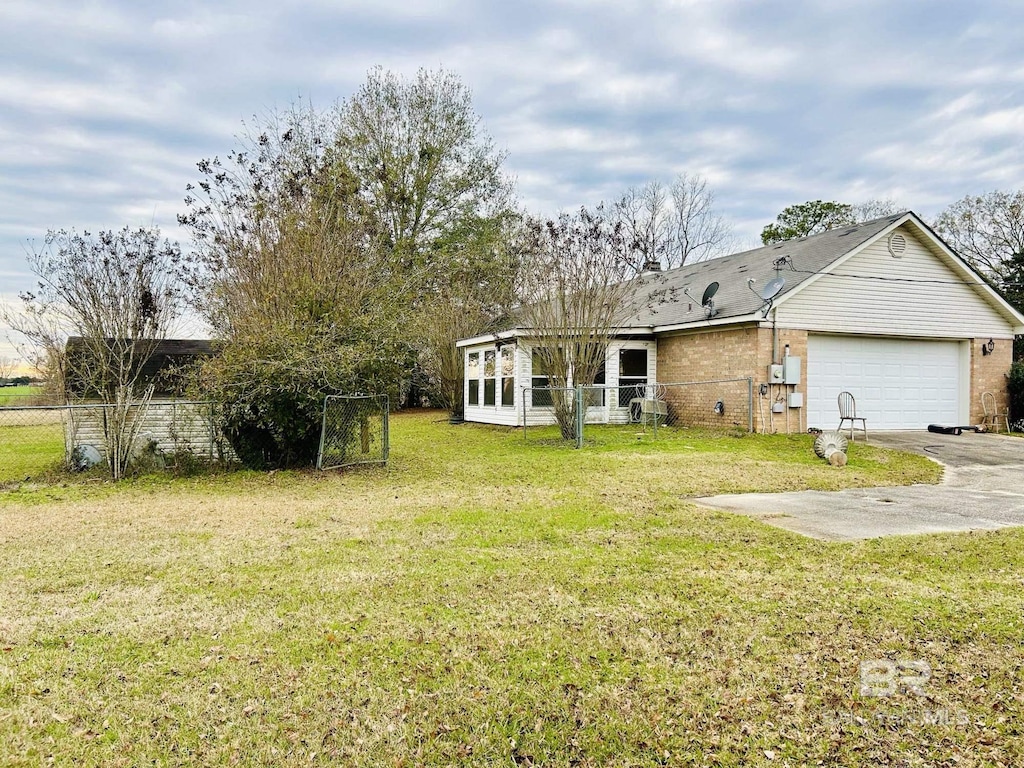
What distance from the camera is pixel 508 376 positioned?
692 inches

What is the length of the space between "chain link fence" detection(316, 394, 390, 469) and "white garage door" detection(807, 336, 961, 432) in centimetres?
932

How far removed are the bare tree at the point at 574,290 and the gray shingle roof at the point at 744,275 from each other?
1.11 m

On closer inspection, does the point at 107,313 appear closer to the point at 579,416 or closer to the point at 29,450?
the point at 29,450

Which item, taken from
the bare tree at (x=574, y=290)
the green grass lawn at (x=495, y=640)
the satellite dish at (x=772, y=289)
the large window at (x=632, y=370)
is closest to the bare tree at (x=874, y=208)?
the large window at (x=632, y=370)

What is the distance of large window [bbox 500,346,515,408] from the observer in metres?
Answer: 17.4

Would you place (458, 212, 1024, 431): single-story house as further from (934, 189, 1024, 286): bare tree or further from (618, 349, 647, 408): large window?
(934, 189, 1024, 286): bare tree

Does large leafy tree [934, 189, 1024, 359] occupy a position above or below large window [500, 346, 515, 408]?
above

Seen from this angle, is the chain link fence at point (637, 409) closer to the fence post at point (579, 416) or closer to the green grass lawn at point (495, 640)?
the fence post at point (579, 416)

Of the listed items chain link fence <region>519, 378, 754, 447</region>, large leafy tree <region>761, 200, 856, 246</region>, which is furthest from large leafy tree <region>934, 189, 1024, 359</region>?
chain link fence <region>519, 378, 754, 447</region>

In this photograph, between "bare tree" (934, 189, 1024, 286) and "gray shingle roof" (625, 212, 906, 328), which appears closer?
"gray shingle roof" (625, 212, 906, 328)

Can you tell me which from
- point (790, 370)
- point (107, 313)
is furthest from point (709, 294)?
point (107, 313)

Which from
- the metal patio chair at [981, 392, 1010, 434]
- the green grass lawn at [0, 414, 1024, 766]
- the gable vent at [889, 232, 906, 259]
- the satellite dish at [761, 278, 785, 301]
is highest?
the gable vent at [889, 232, 906, 259]

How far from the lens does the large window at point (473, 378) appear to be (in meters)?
19.5

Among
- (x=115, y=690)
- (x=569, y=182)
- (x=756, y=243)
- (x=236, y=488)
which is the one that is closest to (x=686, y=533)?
(x=115, y=690)
